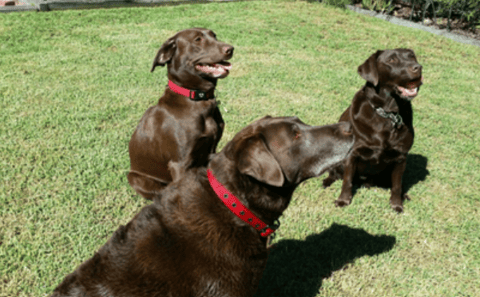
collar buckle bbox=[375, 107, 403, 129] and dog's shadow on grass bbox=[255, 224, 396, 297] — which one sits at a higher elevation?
collar buckle bbox=[375, 107, 403, 129]

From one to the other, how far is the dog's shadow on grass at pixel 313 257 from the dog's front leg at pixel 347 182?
1.40 feet

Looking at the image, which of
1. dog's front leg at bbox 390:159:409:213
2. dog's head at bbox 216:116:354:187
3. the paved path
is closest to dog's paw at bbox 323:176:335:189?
dog's front leg at bbox 390:159:409:213

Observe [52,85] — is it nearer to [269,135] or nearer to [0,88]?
[0,88]

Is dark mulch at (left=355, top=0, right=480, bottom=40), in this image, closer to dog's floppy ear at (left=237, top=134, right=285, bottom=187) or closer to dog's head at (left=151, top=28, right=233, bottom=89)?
dog's head at (left=151, top=28, right=233, bottom=89)

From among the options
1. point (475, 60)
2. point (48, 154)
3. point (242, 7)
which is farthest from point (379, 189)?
point (242, 7)

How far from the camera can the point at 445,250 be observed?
12.7 feet

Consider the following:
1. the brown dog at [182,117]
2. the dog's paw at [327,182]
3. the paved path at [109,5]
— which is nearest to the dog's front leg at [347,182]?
the dog's paw at [327,182]

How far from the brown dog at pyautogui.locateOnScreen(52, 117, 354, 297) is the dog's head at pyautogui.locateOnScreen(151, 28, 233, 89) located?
161 centimetres

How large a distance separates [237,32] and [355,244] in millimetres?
8490

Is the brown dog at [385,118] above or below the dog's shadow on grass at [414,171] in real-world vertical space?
above

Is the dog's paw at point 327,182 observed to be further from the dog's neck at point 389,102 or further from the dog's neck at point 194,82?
the dog's neck at point 194,82

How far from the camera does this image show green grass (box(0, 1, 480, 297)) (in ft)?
11.5

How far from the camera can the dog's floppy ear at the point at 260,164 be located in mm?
2088

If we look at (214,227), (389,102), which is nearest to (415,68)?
(389,102)
